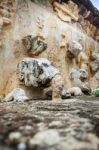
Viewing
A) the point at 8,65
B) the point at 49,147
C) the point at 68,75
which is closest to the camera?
the point at 49,147

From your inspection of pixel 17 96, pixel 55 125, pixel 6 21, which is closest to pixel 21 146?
pixel 55 125

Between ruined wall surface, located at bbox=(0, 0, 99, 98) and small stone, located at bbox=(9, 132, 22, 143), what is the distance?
179 inches

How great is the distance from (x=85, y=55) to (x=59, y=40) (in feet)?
6.56

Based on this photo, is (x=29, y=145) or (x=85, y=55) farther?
(x=85, y=55)

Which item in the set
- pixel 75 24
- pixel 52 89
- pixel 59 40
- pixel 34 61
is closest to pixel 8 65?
pixel 34 61

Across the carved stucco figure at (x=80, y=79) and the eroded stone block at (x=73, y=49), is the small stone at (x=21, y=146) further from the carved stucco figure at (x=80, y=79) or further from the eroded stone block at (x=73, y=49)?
the carved stucco figure at (x=80, y=79)

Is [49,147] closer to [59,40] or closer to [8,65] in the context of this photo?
[8,65]

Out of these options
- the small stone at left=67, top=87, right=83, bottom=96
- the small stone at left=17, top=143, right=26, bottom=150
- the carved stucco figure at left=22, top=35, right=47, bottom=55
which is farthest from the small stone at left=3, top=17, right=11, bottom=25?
the small stone at left=17, top=143, right=26, bottom=150

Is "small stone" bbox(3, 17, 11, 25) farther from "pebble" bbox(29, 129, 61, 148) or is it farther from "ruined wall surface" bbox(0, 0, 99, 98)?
"pebble" bbox(29, 129, 61, 148)

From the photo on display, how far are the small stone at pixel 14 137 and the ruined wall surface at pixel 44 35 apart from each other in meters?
4.56

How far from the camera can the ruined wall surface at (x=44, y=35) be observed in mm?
6449

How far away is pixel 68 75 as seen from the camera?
355 inches

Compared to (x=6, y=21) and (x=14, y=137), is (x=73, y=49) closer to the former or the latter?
(x=6, y=21)

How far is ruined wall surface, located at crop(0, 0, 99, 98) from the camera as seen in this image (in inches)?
254
